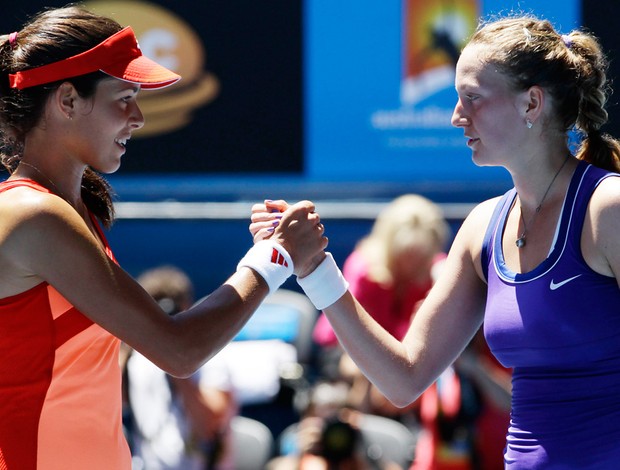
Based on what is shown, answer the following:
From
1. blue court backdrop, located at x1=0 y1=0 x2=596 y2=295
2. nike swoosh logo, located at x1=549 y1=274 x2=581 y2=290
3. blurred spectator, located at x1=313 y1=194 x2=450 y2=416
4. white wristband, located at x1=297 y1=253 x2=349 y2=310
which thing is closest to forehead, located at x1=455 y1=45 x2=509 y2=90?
nike swoosh logo, located at x1=549 y1=274 x2=581 y2=290

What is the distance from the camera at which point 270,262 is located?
2.37 meters

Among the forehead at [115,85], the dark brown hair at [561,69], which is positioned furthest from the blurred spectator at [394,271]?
the forehead at [115,85]

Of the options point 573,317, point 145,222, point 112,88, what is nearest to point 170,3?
point 145,222

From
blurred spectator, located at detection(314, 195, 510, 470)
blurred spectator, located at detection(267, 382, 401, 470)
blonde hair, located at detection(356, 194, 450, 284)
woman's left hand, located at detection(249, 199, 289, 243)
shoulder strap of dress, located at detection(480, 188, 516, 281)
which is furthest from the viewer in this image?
blonde hair, located at detection(356, 194, 450, 284)

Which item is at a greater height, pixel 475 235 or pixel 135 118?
pixel 135 118

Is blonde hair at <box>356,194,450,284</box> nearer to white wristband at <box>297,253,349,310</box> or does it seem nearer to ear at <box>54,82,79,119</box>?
white wristband at <box>297,253,349,310</box>

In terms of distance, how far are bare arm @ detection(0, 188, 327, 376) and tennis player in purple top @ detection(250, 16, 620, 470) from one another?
46cm

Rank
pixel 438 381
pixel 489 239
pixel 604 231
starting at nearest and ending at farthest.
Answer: pixel 604 231 < pixel 489 239 < pixel 438 381

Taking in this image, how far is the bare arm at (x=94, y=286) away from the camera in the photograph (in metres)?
2.08

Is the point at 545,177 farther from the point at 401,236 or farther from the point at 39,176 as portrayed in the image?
the point at 401,236

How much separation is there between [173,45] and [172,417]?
226 cm

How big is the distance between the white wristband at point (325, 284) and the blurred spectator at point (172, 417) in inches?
73.2

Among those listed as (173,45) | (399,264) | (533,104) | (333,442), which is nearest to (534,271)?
(533,104)

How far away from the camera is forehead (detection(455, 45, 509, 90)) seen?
7.75ft
